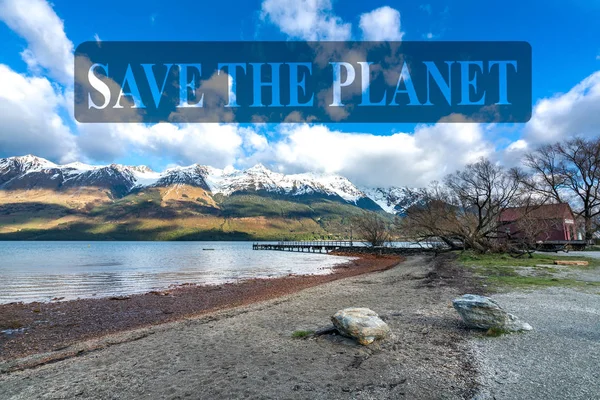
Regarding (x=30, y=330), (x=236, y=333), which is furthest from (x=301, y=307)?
(x=30, y=330)

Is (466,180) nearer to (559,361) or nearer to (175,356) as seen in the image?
(559,361)

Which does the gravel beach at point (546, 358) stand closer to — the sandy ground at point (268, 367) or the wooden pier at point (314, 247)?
the sandy ground at point (268, 367)

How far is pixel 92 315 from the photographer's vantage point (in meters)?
14.4

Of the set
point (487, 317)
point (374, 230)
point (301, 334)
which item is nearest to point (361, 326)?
point (301, 334)

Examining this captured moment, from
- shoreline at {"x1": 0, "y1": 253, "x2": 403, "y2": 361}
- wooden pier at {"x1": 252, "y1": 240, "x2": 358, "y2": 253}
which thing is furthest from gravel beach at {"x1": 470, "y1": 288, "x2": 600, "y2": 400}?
wooden pier at {"x1": 252, "y1": 240, "x2": 358, "y2": 253}

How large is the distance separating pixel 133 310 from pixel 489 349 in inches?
567

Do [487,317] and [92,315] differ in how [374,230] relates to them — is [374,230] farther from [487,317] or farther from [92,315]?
[487,317]

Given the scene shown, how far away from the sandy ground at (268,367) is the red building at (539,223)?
97.7 ft

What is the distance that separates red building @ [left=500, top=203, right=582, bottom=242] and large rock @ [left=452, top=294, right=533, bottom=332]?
28.7 metres

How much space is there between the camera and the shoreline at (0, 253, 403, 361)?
10.6 metres

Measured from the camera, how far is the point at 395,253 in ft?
187

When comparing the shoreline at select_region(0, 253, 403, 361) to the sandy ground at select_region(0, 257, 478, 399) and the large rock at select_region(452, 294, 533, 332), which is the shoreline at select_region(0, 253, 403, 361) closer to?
the sandy ground at select_region(0, 257, 478, 399)

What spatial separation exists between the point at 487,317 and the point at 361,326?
299 cm

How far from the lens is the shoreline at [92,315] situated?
419 inches
